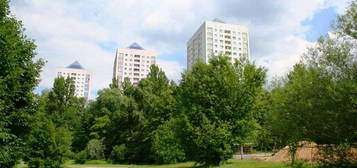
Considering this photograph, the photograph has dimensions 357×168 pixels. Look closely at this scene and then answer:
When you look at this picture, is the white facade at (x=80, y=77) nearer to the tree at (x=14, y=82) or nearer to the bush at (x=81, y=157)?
the bush at (x=81, y=157)

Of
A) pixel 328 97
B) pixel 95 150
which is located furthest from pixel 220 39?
pixel 328 97

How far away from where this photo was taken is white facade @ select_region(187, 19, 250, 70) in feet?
395

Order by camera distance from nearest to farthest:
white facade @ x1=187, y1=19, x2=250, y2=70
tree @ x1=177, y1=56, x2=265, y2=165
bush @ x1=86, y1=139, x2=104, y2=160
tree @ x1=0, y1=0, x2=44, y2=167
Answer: tree @ x1=0, y1=0, x2=44, y2=167
tree @ x1=177, y1=56, x2=265, y2=165
bush @ x1=86, y1=139, x2=104, y2=160
white facade @ x1=187, y1=19, x2=250, y2=70

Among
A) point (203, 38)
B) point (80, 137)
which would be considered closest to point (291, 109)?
point (80, 137)

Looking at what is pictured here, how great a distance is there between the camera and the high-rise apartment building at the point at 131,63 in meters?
146

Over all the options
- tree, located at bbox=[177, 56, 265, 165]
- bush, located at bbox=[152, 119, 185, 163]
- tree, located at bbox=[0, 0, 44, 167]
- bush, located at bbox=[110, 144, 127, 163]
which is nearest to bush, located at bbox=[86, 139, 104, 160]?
bush, located at bbox=[110, 144, 127, 163]

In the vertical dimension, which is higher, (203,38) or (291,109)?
(203,38)

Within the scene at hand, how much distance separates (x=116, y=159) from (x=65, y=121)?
39.1 ft

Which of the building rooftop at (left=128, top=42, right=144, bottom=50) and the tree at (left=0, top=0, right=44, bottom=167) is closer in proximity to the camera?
the tree at (left=0, top=0, right=44, bottom=167)

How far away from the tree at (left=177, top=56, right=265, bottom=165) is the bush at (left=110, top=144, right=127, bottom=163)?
25952 mm

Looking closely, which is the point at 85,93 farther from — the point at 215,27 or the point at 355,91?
the point at 355,91

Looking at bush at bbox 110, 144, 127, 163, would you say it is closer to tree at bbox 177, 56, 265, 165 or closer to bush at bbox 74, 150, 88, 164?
bush at bbox 74, 150, 88, 164

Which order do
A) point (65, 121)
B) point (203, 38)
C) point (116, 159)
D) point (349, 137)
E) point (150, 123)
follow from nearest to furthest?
point (349, 137) < point (150, 123) < point (116, 159) < point (65, 121) < point (203, 38)

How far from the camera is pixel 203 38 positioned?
399 ft
